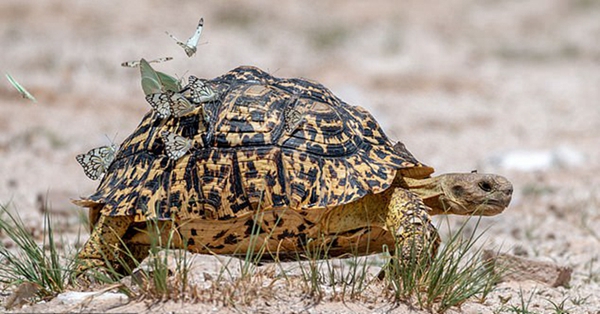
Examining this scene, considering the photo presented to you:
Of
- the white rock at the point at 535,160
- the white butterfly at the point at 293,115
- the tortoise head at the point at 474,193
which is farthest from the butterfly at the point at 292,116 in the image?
the white rock at the point at 535,160

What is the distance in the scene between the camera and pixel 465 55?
54.7ft

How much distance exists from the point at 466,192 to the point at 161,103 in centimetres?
144

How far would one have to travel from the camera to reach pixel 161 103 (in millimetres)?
3832

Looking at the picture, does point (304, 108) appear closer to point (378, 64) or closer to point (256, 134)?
point (256, 134)

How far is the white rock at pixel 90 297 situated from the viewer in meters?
3.15

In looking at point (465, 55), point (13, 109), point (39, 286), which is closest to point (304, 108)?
point (39, 286)

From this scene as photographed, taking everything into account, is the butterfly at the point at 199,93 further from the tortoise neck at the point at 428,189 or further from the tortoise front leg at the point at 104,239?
the tortoise neck at the point at 428,189

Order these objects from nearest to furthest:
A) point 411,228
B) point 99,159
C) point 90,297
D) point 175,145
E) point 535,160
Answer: point 90,297 < point 411,228 < point 175,145 < point 99,159 < point 535,160

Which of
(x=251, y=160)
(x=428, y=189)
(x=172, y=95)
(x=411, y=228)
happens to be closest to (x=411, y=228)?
(x=411, y=228)

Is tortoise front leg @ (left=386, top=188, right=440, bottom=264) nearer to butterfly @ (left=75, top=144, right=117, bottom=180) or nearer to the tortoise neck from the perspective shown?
the tortoise neck

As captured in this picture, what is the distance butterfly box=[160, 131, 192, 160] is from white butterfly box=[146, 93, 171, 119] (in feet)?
0.52

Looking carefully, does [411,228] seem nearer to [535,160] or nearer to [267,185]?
[267,185]

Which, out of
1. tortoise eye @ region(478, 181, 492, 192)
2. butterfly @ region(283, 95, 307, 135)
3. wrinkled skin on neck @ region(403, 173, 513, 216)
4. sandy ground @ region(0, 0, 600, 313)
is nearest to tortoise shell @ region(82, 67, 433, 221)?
butterfly @ region(283, 95, 307, 135)

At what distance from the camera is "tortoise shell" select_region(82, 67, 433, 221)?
11.8 ft
